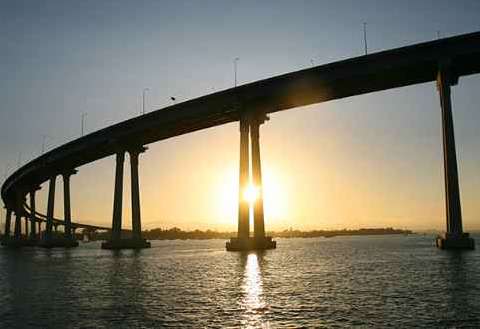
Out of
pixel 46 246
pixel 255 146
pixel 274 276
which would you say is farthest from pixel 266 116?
pixel 46 246

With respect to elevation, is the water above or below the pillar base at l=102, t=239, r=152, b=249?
below

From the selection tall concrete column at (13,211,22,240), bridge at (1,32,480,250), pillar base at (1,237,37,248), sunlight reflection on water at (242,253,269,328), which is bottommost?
sunlight reflection on water at (242,253,269,328)

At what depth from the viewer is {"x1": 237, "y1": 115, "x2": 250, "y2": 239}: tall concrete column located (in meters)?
72.8

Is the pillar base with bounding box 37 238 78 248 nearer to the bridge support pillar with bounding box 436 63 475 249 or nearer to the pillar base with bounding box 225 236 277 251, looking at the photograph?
the pillar base with bounding box 225 236 277 251

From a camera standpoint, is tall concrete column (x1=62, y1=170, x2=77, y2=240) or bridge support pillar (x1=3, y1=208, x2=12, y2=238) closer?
tall concrete column (x1=62, y1=170, x2=77, y2=240)

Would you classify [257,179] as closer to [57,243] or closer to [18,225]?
[57,243]

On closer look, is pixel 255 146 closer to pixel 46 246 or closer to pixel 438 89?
pixel 438 89

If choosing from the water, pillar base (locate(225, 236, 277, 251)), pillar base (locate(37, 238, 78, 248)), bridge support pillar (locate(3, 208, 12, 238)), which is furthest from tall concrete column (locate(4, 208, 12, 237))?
the water

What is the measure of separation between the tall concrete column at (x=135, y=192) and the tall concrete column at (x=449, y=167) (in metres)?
57.6

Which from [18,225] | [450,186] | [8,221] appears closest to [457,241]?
[450,186]

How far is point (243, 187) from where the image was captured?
240ft

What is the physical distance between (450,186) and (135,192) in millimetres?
59228

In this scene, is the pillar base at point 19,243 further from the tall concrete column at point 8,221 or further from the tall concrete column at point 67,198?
the tall concrete column at point 67,198

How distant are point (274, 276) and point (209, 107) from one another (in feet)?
134
